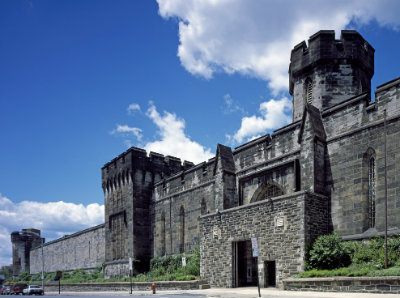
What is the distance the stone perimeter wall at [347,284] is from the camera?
1498 cm

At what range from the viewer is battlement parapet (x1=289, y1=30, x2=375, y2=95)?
2766cm

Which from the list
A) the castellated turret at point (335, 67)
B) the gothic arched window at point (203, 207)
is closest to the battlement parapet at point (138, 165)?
the gothic arched window at point (203, 207)

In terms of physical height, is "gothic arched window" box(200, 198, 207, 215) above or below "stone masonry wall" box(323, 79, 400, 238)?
below

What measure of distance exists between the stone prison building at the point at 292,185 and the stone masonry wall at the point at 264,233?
0.05 metres

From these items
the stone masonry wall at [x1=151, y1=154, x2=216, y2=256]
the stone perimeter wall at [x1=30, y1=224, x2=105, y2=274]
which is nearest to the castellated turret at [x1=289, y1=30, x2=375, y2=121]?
the stone masonry wall at [x1=151, y1=154, x2=216, y2=256]

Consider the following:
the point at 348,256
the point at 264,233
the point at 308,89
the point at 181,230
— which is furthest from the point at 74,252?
the point at 348,256

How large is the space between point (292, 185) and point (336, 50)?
9.85 meters

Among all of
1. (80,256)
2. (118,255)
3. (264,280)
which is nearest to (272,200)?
(264,280)

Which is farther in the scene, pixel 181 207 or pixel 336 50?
pixel 181 207

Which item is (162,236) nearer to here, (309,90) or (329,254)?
(309,90)

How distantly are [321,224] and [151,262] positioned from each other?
1952cm

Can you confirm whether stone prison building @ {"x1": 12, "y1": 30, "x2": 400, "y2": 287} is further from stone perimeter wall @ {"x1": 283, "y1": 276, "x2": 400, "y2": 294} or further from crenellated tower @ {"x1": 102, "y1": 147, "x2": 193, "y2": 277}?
stone perimeter wall @ {"x1": 283, "y1": 276, "x2": 400, "y2": 294}

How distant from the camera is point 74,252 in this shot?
56.8 m

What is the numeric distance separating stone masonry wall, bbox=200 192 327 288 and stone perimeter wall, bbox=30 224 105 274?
2557 centimetres
